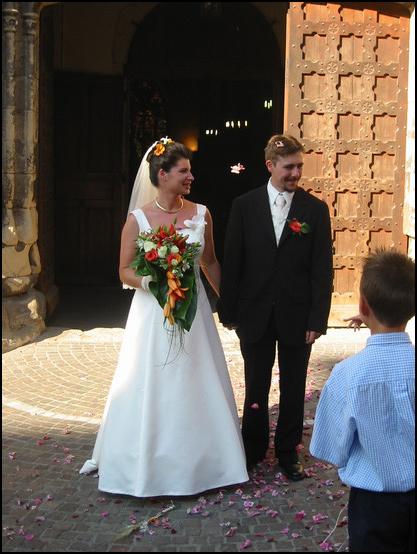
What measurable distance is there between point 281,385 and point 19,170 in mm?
4460

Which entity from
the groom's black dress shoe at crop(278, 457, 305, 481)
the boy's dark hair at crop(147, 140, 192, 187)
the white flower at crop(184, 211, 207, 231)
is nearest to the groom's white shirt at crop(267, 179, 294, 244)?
Result: the white flower at crop(184, 211, 207, 231)

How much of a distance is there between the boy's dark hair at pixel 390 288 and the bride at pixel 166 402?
1837 millimetres

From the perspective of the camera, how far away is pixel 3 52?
7.96 metres

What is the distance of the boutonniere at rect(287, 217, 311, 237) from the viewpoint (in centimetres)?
460

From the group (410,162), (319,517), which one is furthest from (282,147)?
(410,162)

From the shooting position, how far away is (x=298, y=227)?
460 cm

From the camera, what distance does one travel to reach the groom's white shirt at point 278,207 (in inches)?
186

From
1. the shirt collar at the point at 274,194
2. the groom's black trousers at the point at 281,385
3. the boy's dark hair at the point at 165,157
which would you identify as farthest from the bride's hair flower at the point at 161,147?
the groom's black trousers at the point at 281,385

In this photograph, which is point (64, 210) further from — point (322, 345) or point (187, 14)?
point (322, 345)

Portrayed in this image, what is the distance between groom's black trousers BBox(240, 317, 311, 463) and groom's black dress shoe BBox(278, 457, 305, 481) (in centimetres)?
5

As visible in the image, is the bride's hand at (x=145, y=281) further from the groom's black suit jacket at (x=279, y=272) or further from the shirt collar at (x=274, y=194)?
the shirt collar at (x=274, y=194)

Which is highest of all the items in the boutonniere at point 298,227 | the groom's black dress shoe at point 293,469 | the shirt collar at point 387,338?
the boutonniere at point 298,227

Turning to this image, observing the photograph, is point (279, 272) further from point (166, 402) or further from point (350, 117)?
point (350, 117)

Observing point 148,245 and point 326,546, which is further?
point 148,245
